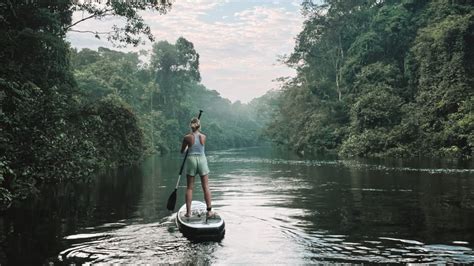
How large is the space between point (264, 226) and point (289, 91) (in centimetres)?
6163

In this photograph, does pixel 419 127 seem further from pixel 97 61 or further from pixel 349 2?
pixel 97 61

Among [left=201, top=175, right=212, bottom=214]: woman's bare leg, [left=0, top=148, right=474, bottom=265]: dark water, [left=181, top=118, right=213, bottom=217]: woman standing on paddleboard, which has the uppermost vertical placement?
[left=181, top=118, right=213, bottom=217]: woman standing on paddleboard

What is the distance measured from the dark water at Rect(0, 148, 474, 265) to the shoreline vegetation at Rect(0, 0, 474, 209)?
235 cm

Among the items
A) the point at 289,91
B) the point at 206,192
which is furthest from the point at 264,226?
the point at 289,91

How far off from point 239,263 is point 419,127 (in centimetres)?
3571

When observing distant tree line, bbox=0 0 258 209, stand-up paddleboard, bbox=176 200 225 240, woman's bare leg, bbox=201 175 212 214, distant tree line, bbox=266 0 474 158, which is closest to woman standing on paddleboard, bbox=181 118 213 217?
woman's bare leg, bbox=201 175 212 214

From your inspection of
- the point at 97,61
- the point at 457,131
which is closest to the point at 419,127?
the point at 457,131

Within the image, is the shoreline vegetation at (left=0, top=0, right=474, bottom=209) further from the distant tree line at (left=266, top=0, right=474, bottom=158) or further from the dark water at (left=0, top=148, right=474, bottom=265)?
the dark water at (left=0, top=148, right=474, bottom=265)

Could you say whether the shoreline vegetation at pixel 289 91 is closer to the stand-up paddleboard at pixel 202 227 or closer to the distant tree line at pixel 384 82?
the distant tree line at pixel 384 82

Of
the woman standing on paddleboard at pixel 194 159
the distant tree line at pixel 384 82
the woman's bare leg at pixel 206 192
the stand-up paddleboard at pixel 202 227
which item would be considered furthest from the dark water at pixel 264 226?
the distant tree line at pixel 384 82

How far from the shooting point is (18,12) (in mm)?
21438

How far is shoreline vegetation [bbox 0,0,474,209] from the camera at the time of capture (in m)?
16.7

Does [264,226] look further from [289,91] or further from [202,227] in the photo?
[289,91]

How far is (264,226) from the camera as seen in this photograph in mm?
10109
